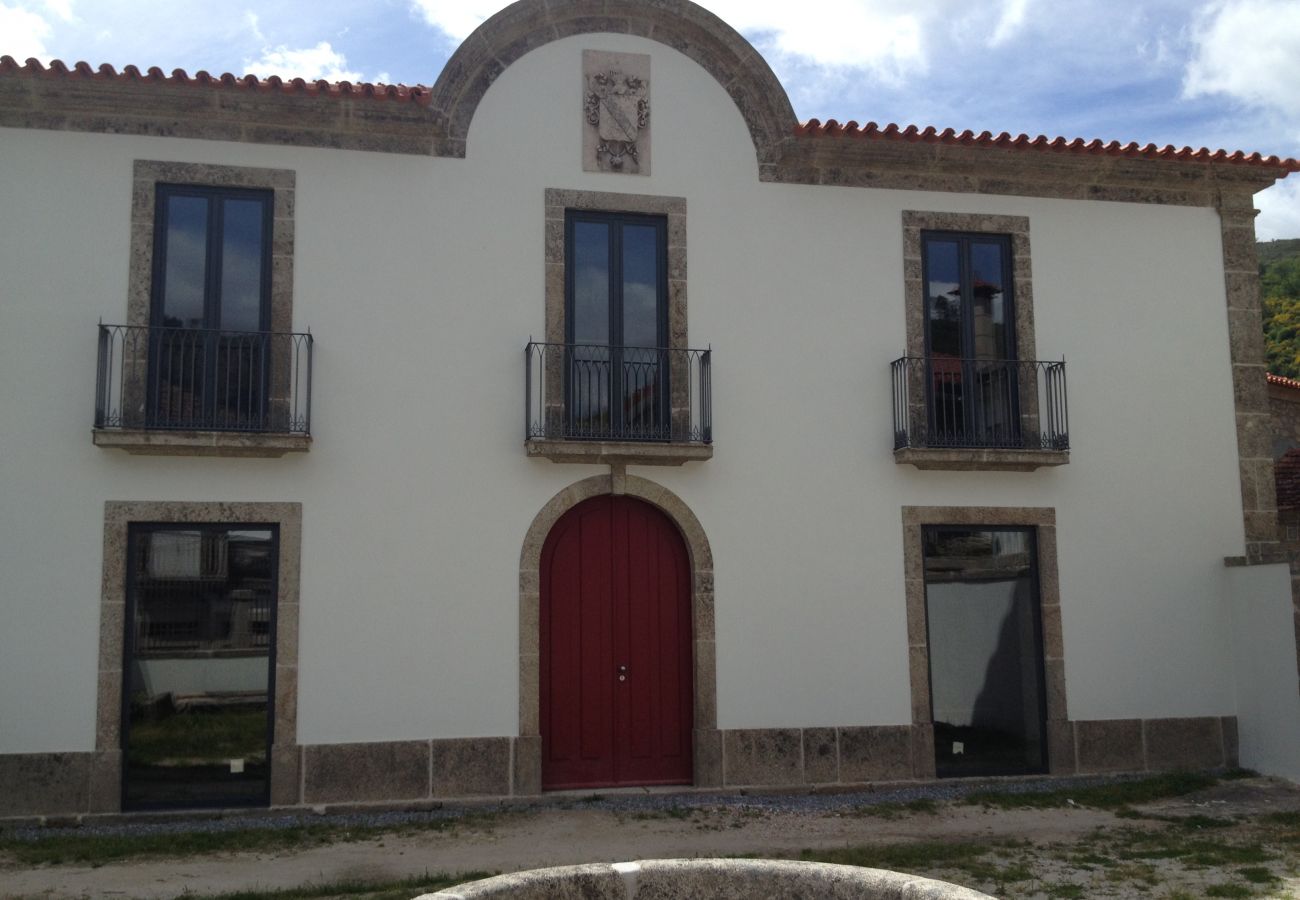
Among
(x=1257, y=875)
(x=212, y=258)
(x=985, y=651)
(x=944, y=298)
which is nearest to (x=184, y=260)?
(x=212, y=258)

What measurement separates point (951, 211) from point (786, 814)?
532 centimetres

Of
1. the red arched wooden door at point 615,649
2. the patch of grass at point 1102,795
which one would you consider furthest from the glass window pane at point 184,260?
the patch of grass at point 1102,795

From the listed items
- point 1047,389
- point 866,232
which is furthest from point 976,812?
point 866,232

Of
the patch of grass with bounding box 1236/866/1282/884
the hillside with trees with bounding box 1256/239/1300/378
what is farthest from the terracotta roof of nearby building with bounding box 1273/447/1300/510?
the hillside with trees with bounding box 1256/239/1300/378

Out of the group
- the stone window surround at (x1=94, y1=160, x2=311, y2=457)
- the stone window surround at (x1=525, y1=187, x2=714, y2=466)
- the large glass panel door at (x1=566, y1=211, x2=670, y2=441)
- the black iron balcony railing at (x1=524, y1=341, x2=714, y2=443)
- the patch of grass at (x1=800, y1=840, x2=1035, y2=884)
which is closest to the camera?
the patch of grass at (x1=800, y1=840, x2=1035, y2=884)

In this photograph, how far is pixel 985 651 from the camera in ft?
33.0

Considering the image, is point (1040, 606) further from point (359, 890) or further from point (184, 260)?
point (184, 260)

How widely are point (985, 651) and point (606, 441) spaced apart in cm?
373

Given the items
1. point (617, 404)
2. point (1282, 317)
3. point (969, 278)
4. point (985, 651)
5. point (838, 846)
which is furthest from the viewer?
point (1282, 317)

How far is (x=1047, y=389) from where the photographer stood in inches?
405

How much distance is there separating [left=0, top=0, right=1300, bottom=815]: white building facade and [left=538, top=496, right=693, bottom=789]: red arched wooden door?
0.11ft

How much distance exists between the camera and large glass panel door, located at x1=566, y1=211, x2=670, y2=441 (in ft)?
31.1

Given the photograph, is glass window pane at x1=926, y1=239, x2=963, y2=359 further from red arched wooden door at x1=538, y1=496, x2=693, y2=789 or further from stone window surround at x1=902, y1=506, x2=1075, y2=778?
red arched wooden door at x1=538, y1=496, x2=693, y2=789

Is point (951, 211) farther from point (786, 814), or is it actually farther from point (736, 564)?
point (786, 814)
